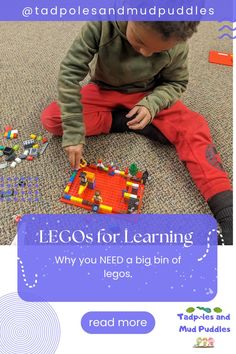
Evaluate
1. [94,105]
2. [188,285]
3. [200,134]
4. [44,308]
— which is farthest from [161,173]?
[44,308]

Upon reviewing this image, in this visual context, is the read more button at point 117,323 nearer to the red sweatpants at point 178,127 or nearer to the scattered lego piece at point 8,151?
the red sweatpants at point 178,127

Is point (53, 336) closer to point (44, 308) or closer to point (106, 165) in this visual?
point (44, 308)

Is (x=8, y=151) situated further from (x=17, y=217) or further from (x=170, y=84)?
(x=170, y=84)

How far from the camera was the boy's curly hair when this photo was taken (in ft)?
1.90

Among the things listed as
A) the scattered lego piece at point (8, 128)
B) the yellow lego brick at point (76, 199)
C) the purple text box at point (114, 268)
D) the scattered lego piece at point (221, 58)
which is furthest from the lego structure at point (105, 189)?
the scattered lego piece at point (221, 58)

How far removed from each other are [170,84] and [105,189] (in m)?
0.31

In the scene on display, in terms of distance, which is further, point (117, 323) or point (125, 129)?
point (125, 129)

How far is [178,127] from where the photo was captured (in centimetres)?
87

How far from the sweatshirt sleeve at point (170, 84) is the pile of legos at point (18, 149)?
0.85 feet

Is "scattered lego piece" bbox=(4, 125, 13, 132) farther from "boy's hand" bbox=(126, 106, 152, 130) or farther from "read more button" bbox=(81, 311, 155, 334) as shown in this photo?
"read more button" bbox=(81, 311, 155, 334)

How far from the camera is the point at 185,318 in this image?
502mm

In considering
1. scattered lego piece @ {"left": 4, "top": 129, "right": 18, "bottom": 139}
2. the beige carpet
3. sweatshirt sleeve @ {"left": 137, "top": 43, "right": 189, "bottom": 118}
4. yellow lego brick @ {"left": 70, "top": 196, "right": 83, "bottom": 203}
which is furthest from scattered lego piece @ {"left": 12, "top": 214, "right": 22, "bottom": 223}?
sweatshirt sleeve @ {"left": 137, "top": 43, "right": 189, "bottom": 118}

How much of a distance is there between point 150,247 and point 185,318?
0.13 metres

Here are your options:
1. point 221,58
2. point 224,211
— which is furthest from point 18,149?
point 221,58
